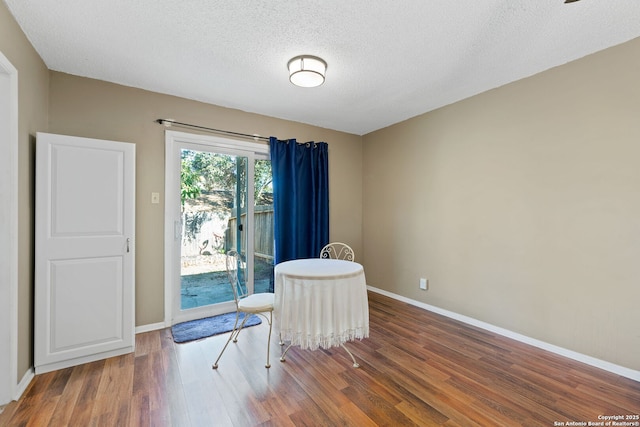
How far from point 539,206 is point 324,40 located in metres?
2.43

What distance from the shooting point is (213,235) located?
343cm

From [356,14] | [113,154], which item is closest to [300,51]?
[356,14]

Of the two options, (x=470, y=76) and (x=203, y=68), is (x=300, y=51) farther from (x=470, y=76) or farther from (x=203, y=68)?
(x=470, y=76)

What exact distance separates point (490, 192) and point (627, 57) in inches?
55.2

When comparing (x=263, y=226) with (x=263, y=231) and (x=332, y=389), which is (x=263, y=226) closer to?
(x=263, y=231)

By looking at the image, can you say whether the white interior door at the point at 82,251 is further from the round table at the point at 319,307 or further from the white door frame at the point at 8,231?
the round table at the point at 319,307

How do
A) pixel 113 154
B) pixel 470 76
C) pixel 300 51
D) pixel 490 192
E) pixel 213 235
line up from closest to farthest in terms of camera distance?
1. pixel 300 51
2. pixel 113 154
3. pixel 470 76
4. pixel 490 192
5. pixel 213 235

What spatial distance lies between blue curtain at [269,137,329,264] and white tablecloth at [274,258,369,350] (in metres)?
1.62

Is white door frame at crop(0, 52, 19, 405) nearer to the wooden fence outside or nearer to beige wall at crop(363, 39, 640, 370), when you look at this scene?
the wooden fence outside

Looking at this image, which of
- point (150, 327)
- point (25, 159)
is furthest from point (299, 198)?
point (25, 159)

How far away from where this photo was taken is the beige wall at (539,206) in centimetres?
218

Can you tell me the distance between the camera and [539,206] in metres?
2.62

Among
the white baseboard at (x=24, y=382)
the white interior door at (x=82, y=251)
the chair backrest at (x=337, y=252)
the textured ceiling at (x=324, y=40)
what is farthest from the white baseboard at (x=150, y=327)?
the textured ceiling at (x=324, y=40)

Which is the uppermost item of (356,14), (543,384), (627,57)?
(356,14)
